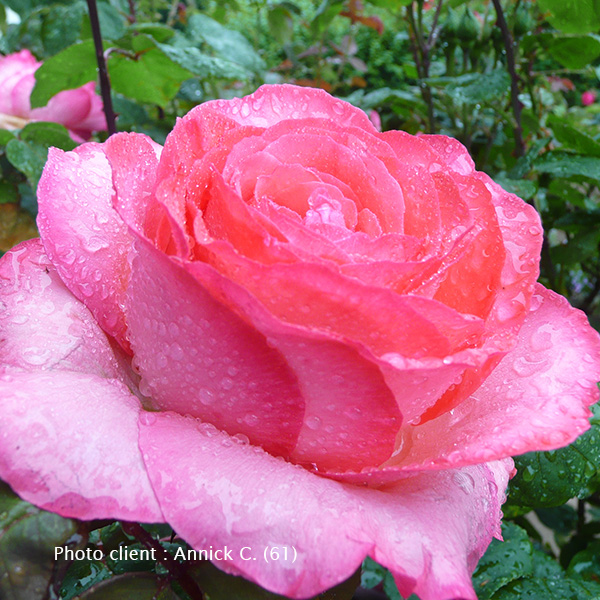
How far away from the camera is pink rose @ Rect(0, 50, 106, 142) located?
0.89 metres

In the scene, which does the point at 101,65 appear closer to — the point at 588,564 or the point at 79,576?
the point at 79,576

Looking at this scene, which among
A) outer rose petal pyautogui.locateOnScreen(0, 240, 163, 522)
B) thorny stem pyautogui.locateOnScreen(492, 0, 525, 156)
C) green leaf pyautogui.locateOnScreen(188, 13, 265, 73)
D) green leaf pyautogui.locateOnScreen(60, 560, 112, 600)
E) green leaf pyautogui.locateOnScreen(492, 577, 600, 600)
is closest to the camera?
outer rose petal pyautogui.locateOnScreen(0, 240, 163, 522)

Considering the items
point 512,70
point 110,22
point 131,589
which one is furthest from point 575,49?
point 131,589

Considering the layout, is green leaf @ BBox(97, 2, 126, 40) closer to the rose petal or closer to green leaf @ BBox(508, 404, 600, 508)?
the rose petal

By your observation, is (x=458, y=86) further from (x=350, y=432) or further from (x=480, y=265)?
(x=350, y=432)

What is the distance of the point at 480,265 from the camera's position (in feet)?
1.12

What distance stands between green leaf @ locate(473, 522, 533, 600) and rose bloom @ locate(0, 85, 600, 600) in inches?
9.7

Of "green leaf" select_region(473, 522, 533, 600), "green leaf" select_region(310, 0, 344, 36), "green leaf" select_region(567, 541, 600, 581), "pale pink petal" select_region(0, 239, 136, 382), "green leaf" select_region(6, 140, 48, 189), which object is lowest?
"green leaf" select_region(567, 541, 600, 581)

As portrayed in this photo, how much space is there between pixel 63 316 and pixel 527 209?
1.01 ft

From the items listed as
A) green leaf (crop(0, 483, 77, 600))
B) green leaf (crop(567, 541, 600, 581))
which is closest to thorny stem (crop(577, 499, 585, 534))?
green leaf (crop(567, 541, 600, 581))

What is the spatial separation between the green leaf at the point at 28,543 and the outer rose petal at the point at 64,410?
0.03 m

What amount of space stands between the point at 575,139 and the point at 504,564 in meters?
0.58

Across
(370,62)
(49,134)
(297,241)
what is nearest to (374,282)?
(297,241)

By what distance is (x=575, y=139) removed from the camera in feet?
2.65
